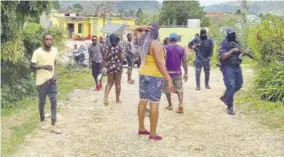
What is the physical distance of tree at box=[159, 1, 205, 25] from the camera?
52.4 meters

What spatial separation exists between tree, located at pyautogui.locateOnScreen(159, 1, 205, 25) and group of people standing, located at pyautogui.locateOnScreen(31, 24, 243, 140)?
4158 centimetres

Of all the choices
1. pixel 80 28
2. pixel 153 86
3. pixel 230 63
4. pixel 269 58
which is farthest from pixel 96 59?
pixel 80 28

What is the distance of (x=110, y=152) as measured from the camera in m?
6.13

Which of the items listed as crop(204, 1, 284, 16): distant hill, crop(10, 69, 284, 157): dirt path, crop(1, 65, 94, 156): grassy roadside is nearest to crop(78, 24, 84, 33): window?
crop(204, 1, 284, 16): distant hill

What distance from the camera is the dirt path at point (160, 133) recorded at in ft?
20.1

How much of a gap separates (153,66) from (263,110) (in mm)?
3199

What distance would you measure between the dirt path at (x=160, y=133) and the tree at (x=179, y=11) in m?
43.8

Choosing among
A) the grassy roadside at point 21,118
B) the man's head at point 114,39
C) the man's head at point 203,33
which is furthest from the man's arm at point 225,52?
the grassy roadside at point 21,118

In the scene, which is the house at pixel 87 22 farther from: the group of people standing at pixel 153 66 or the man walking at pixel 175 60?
the man walking at pixel 175 60

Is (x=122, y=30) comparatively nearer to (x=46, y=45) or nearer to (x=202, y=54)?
(x=202, y=54)

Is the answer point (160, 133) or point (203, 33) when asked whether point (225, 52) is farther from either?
point (203, 33)

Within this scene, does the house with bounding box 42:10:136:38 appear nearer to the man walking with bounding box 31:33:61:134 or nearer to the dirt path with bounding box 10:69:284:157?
the dirt path with bounding box 10:69:284:157

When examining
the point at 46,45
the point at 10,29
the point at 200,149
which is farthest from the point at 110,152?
the point at 10,29

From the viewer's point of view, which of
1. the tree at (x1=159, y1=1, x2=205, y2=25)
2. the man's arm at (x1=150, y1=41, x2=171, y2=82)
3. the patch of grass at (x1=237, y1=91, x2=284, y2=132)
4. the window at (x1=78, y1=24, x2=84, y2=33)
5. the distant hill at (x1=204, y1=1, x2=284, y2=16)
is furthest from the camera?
the window at (x1=78, y1=24, x2=84, y2=33)
